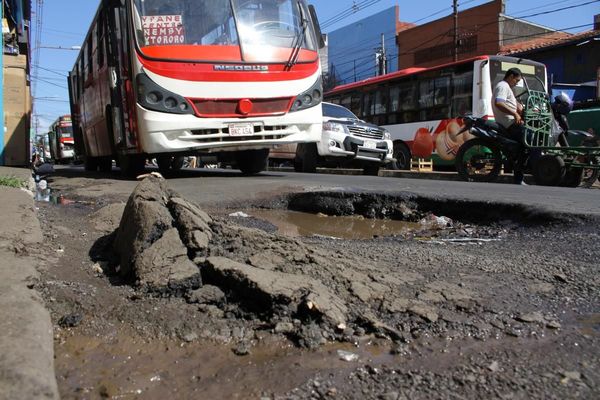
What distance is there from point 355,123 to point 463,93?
3.45 metres

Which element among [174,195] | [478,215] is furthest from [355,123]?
[174,195]

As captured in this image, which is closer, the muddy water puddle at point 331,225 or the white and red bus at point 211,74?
the muddy water puddle at point 331,225

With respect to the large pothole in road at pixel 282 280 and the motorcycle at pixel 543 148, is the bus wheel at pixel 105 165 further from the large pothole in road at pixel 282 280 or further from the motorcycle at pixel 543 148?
the large pothole in road at pixel 282 280

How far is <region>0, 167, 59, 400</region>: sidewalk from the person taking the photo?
126cm

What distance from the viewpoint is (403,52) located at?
31906 millimetres

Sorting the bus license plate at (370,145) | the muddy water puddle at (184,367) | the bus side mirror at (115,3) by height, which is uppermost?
the bus side mirror at (115,3)

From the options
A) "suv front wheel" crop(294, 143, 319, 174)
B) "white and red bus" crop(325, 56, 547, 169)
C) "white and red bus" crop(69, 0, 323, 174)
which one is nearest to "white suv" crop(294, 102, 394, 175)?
"suv front wheel" crop(294, 143, 319, 174)

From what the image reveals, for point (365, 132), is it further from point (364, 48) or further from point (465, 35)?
point (364, 48)

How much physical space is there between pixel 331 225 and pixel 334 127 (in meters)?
6.20

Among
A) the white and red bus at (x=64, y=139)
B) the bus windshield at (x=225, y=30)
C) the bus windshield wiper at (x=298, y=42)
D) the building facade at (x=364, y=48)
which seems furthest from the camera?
the building facade at (x=364, y=48)

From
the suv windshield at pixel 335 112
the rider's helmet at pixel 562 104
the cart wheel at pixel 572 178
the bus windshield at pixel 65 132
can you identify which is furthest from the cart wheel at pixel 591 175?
the bus windshield at pixel 65 132

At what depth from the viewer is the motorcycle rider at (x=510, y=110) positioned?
7.31 m

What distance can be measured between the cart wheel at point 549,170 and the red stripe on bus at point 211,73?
12.8 ft

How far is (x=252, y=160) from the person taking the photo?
936cm
